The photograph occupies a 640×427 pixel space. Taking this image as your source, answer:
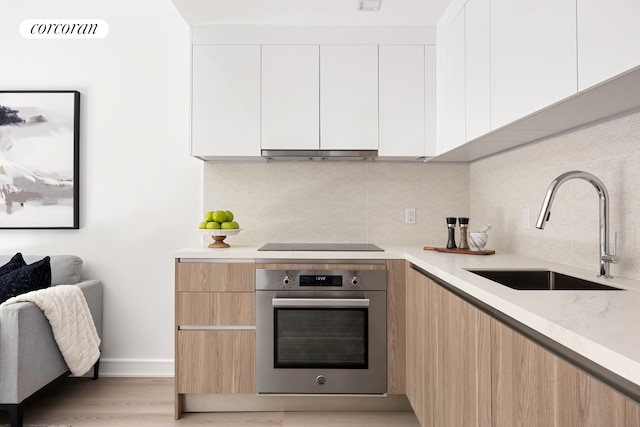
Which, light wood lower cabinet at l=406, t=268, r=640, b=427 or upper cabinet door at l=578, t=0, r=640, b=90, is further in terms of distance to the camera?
upper cabinet door at l=578, t=0, r=640, b=90

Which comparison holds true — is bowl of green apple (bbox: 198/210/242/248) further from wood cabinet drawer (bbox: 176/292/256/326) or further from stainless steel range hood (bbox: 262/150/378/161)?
stainless steel range hood (bbox: 262/150/378/161)

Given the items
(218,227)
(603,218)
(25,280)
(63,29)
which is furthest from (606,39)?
(63,29)

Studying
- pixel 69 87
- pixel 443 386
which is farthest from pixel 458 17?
pixel 69 87

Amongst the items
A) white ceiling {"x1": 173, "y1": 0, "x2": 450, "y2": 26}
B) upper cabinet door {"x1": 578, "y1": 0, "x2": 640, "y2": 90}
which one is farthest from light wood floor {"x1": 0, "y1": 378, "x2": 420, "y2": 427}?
white ceiling {"x1": 173, "y1": 0, "x2": 450, "y2": 26}

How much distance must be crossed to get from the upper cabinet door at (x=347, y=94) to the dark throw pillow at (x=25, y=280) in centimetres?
183

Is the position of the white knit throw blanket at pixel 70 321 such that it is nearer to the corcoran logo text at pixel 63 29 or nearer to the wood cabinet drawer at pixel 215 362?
the wood cabinet drawer at pixel 215 362

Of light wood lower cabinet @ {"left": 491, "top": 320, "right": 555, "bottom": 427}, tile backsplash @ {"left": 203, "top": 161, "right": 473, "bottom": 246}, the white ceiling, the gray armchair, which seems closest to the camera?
light wood lower cabinet @ {"left": 491, "top": 320, "right": 555, "bottom": 427}

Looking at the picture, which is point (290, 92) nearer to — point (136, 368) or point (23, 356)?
point (23, 356)

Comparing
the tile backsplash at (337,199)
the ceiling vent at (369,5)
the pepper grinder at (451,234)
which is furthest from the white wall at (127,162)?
the pepper grinder at (451,234)

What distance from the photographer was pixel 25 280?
99.8 inches

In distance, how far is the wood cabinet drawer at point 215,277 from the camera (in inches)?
97.3

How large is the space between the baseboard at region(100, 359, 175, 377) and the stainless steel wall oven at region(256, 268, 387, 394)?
3.43 feet

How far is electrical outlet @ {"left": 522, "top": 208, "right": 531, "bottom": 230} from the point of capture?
2275mm

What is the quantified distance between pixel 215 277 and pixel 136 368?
4.08ft
